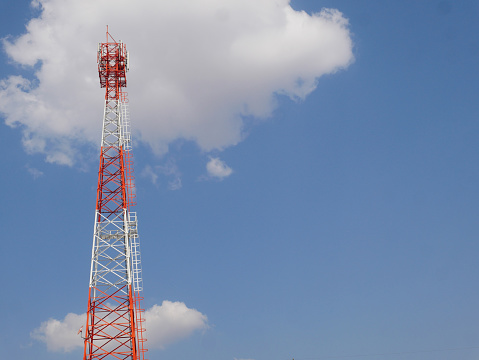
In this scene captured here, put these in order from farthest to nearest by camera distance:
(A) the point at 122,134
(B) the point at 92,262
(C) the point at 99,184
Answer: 1. (A) the point at 122,134
2. (C) the point at 99,184
3. (B) the point at 92,262

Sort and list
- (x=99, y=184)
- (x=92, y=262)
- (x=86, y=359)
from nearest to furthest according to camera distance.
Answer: (x=86, y=359) → (x=92, y=262) → (x=99, y=184)

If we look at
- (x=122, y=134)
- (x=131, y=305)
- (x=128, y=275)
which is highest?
(x=122, y=134)

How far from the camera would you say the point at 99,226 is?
64062mm

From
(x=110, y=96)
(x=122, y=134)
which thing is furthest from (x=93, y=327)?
(x=110, y=96)

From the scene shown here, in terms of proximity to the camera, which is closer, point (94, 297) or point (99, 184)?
point (94, 297)

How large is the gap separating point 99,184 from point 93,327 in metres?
18.3

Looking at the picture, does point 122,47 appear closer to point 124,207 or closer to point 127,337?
point 124,207

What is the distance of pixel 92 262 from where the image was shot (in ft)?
202

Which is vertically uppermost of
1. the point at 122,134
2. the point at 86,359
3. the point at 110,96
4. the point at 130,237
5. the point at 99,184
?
the point at 110,96

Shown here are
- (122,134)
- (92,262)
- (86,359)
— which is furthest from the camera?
(122,134)

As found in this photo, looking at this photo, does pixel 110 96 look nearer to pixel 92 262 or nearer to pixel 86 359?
pixel 92 262

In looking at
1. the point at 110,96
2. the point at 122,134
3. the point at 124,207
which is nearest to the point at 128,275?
the point at 124,207

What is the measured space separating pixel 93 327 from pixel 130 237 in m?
12.1

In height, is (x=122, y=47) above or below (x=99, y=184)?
above
